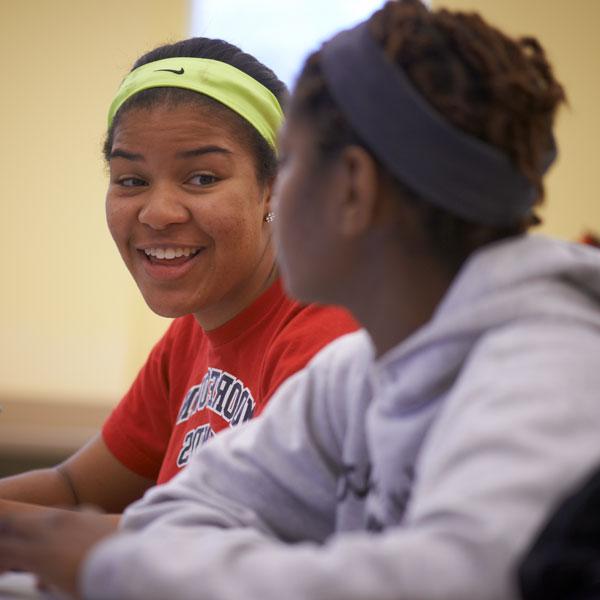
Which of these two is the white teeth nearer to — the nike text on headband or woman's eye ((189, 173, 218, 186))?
woman's eye ((189, 173, 218, 186))

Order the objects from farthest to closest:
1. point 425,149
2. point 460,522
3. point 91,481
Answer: point 91,481, point 425,149, point 460,522

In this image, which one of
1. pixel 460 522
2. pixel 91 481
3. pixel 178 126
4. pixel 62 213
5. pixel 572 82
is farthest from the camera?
pixel 572 82

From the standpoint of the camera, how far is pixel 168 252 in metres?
1.65

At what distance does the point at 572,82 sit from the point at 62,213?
196cm

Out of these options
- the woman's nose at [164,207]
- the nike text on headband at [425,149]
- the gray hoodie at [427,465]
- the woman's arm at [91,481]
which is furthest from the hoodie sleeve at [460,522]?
the woman's arm at [91,481]

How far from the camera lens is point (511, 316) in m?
0.78

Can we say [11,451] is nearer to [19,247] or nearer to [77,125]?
[19,247]

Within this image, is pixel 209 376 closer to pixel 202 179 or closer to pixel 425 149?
pixel 202 179

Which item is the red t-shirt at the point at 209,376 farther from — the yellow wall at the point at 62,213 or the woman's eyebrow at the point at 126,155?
the yellow wall at the point at 62,213

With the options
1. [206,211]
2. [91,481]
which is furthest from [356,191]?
[91,481]

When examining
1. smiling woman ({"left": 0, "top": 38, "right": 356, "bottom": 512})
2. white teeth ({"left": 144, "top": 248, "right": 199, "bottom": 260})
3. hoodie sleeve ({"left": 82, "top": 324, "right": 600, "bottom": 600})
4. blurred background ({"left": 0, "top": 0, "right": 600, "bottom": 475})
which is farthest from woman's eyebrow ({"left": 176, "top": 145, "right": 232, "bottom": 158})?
blurred background ({"left": 0, "top": 0, "right": 600, "bottom": 475})

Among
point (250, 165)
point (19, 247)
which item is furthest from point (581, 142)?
point (250, 165)

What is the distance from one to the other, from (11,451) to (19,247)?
723 mm

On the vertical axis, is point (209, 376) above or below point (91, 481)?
above
